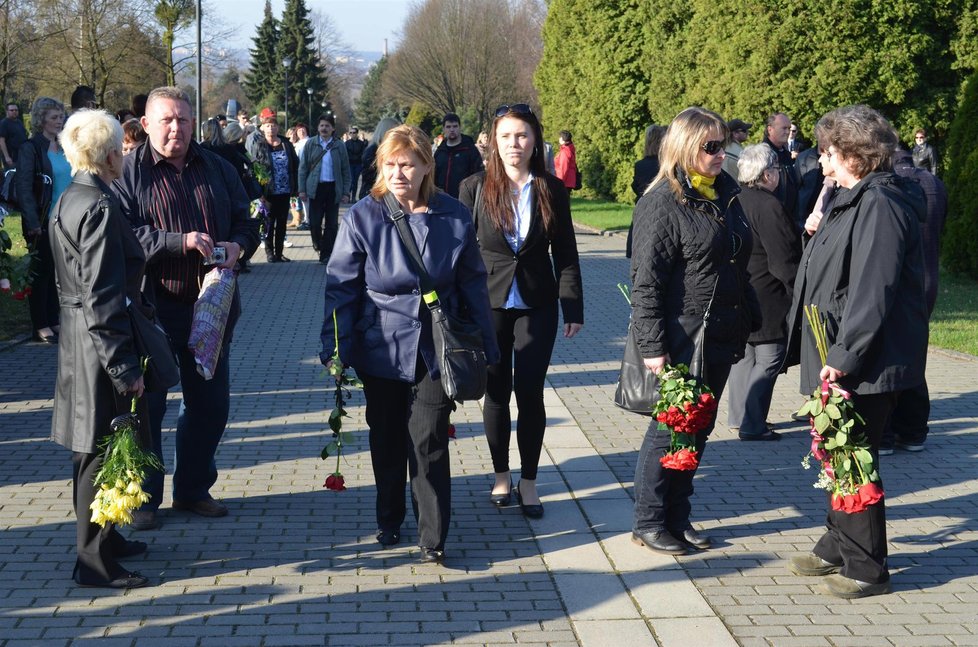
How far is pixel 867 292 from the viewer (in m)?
4.53

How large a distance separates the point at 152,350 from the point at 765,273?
4.26 m

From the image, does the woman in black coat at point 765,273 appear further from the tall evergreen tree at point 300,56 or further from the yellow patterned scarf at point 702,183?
the tall evergreen tree at point 300,56

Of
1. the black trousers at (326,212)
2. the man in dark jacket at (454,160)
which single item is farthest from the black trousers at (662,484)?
the black trousers at (326,212)

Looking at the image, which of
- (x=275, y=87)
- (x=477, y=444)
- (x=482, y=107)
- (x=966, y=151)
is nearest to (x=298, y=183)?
(x=966, y=151)

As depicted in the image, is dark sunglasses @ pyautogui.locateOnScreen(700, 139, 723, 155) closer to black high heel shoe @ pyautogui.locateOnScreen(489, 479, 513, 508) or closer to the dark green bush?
black high heel shoe @ pyautogui.locateOnScreen(489, 479, 513, 508)

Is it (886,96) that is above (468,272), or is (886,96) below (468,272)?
above

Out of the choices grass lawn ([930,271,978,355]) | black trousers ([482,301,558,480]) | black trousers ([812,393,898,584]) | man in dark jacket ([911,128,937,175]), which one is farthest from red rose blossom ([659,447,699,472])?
man in dark jacket ([911,128,937,175])

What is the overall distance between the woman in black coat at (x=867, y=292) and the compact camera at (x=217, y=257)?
8.85 ft

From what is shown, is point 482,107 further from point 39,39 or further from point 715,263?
point 715,263

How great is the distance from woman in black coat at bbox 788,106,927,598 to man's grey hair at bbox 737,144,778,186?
236 cm

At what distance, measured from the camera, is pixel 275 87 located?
291 feet

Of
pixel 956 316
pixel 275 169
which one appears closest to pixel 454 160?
pixel 275 169

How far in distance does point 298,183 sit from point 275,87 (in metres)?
74.4

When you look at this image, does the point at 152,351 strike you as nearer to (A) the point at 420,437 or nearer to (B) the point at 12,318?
(A) the point at 420,437
